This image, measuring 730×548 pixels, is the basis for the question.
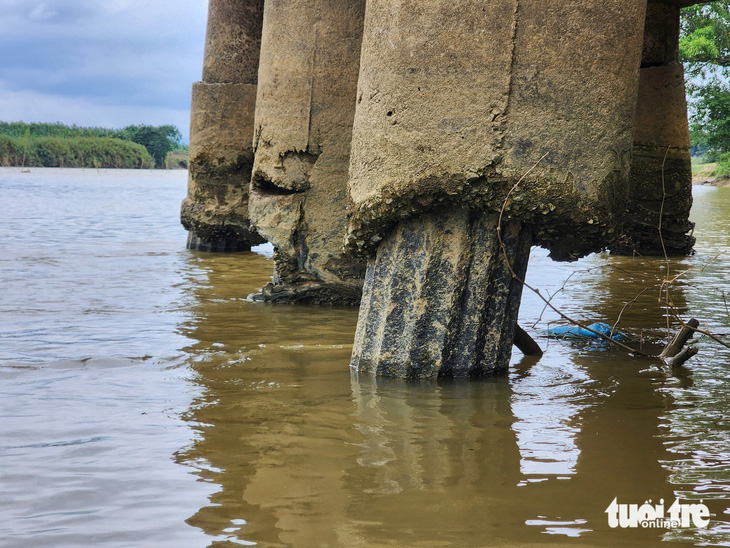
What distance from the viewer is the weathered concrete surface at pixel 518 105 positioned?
12.4 feet

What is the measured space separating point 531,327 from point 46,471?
140 inches

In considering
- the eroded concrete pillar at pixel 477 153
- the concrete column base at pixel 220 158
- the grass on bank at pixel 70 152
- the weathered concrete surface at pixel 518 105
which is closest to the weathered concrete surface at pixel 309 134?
the eroded concrete pillar at pixel 477 153

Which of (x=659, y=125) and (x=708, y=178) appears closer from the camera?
(x=659, y=125)

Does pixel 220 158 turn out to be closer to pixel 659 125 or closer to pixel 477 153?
pixel 659 125

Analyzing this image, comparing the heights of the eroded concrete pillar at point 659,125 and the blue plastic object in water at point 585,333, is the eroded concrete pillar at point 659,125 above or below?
above

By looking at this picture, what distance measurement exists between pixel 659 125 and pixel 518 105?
615 centimetres

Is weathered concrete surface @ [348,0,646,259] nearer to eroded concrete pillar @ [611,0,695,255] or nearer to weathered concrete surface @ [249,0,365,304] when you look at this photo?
weathered concrete surface @ [249,0,365,304]

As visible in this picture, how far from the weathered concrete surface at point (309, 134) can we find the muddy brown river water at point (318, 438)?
1.64ft

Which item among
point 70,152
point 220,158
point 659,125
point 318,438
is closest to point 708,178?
point 70,152

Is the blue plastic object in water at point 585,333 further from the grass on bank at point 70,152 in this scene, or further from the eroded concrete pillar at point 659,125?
the grass on bank at point 70,152

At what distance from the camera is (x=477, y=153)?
381cm

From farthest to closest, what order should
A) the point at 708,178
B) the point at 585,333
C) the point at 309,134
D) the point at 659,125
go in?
the point at 708,178 → the point at 659,125 → the point at 309,134 → the point at 585,333

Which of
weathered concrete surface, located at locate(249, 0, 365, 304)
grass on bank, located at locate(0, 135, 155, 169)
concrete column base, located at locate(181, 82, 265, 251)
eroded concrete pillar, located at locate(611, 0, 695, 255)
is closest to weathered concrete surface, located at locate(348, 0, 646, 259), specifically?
weathered concrete surface, located at locate(249, 0, 365, 304)

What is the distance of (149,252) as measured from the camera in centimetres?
1018
